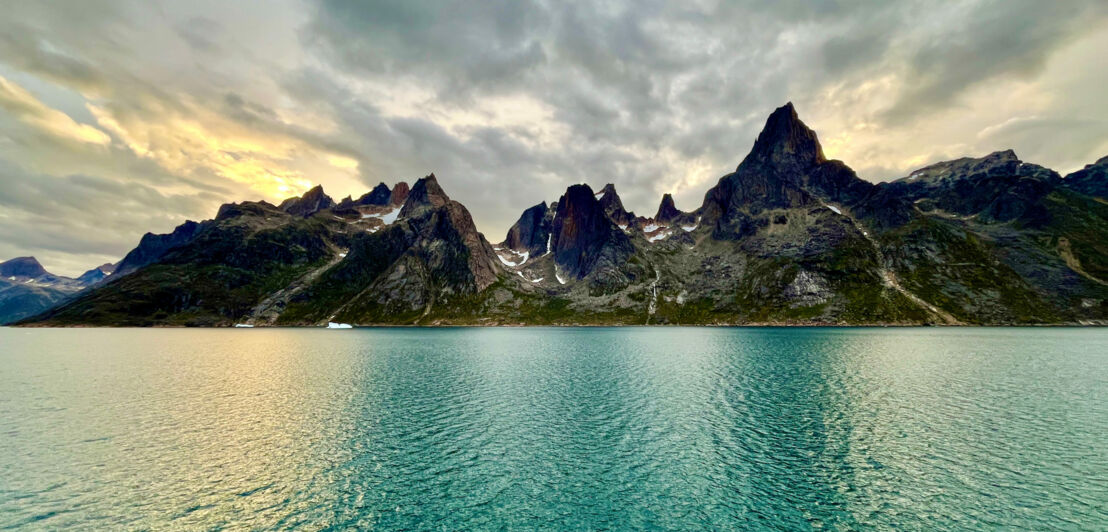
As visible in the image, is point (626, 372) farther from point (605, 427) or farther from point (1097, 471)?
point (1097, 471)

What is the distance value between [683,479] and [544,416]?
19.6m

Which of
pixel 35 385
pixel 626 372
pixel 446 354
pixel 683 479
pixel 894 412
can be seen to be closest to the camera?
pixel 683 479

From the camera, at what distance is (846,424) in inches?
1613

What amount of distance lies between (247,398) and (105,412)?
42.8ft

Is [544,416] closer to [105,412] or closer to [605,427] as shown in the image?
[605,427]

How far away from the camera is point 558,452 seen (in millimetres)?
34281

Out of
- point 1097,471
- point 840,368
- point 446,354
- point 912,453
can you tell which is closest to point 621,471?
point 912,453

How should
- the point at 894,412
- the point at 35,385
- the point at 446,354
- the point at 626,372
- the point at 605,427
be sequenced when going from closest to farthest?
the point at 605,427
the point at 894,412
the point at 35,385
the point at 626,372
the point at 446,354

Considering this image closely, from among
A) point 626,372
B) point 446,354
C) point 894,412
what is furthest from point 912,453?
point 446,354

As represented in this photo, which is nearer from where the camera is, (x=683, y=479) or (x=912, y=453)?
(x=683, y=479)

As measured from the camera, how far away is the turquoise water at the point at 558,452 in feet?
78.1

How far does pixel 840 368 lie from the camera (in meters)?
75.8

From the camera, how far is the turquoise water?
23.8 meters

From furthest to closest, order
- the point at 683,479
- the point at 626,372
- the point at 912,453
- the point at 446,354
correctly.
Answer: the point at 446,354
the point at 626,372
the point at 912,453
the point at 683,479
